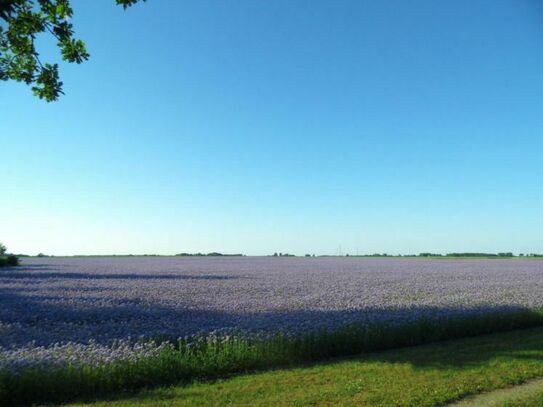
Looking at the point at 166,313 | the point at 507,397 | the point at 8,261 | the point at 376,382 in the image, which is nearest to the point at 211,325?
the point at 166,313

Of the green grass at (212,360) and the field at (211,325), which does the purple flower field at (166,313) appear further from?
the green grass at (212,360)

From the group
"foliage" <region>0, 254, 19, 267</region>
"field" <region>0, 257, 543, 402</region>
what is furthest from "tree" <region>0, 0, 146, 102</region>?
"foliage" <region>0, 254, 19, 267</region>

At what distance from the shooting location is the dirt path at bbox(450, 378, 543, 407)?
6438 millimetres

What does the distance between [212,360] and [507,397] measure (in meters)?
4.86

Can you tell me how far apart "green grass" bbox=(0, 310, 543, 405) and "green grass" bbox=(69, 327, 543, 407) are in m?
0.59

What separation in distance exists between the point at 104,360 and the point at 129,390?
0.64m

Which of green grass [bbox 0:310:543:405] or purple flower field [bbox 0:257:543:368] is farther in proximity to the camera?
purple flower field [bbox 0:257:543:368]

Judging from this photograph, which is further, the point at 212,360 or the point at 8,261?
the point at 8,261

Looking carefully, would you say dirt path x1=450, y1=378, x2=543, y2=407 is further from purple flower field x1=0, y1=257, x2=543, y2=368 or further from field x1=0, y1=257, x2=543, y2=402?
purple flower field x1=0, y1=257, x2=543, y2=368

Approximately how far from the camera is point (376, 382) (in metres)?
7.21

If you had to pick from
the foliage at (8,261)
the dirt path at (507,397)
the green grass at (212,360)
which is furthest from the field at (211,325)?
the foliage at (8,261)

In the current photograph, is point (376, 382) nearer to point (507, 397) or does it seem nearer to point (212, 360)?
point (507, 397)

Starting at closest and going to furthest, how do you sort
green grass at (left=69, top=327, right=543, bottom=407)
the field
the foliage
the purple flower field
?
green grass at (left=69, top=327, right=543, bottom=407) < the field < the purple flower field < the foliage

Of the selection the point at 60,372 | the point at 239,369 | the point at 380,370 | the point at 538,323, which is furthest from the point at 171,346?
the point at 538,323
